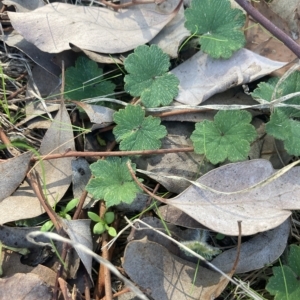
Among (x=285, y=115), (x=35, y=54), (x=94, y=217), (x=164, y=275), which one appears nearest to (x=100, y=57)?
(x=35, y=54)

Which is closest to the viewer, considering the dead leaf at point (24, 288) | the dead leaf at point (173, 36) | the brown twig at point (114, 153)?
the dead leaf at point (24, 288)

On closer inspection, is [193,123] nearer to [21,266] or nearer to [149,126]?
[149,126]

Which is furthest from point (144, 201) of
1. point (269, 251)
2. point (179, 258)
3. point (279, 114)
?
point (279, 114)

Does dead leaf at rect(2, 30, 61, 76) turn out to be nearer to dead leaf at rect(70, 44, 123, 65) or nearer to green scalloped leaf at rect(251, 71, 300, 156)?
dead leaf at rect(70, 44, 123, 65)

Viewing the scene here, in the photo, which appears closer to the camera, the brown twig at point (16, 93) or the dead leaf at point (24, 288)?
the dead leaf at point (24, 288)

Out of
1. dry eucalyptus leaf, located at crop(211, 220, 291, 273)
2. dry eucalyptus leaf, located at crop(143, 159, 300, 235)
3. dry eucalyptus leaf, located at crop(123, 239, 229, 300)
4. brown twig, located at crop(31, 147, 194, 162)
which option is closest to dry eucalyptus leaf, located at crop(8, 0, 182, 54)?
brown twig, located at crop(31, 147, 194, 162)

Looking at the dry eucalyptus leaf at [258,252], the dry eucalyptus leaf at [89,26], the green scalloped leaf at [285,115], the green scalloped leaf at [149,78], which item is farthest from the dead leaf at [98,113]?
the dry eucalyptus leaf at [258,252]

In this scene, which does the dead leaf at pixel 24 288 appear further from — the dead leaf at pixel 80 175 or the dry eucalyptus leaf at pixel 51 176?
the dead leaf at pixel 80 175
